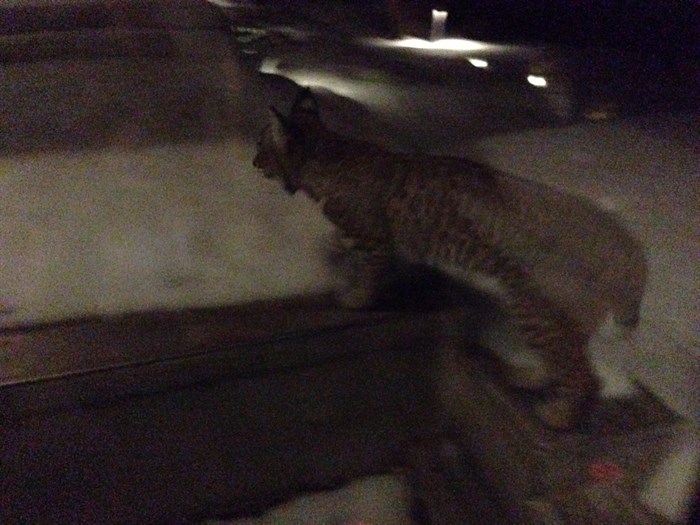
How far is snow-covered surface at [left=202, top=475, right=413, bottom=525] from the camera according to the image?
1.25 m

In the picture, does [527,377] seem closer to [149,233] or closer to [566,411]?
[566,411]

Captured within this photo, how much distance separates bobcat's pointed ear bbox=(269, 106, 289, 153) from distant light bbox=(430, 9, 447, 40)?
1.41 ft

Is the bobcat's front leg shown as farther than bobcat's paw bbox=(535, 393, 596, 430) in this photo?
Yes

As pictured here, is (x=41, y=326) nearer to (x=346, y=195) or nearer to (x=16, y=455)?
(x=16, y=455)

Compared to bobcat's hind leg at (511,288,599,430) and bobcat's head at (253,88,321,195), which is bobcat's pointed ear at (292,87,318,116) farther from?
bobcat's hind leg at (511,288,599,430)

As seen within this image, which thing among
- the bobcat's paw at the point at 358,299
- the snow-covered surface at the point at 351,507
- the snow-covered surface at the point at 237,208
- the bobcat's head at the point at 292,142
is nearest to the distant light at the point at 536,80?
the snow-covered surface at the point at 237,208

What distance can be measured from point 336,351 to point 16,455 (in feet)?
2.01

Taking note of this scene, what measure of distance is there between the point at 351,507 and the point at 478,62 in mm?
1104

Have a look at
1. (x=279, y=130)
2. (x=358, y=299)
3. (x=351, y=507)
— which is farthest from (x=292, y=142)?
(x=351, y=507)

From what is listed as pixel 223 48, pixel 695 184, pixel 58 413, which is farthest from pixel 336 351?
pixel 223 48

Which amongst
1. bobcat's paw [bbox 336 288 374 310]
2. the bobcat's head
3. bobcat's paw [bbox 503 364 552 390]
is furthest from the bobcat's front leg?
bobcat's paw [bbox 503 364 552 390]

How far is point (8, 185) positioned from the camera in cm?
133

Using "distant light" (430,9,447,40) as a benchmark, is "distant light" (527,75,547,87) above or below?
below

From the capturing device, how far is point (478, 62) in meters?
1.49
